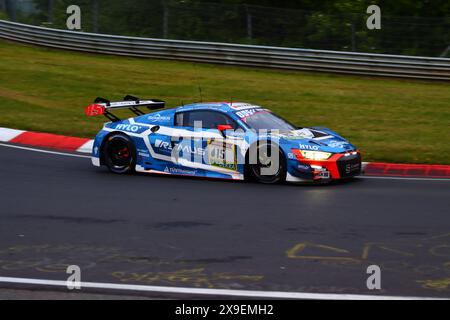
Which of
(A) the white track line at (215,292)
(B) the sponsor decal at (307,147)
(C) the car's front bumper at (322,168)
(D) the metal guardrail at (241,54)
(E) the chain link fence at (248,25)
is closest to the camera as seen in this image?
(A) the white track line at (215,292)

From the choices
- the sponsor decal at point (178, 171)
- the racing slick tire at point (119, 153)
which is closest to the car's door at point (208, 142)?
the sponsor decal at point (178, 171)

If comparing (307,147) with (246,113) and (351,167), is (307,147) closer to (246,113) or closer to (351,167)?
(351,167)

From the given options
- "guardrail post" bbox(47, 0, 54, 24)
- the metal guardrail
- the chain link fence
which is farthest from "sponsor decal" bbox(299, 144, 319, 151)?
"guardrail post" bbox(47, 0, 54, 24)

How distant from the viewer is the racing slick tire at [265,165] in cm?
1431

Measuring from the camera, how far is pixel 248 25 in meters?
27.5

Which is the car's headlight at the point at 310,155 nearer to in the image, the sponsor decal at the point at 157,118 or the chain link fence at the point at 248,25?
the sponsor decal at the point at 157,118

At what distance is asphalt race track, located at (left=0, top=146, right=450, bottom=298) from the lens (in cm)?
932

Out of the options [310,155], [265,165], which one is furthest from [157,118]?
[310,155]

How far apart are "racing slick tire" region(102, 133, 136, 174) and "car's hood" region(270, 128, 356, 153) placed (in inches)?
99.8

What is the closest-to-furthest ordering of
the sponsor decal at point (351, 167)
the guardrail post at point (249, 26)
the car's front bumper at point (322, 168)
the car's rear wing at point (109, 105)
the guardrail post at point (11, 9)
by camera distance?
the car's front bumper at point (322, 168) → the sponsor decal at point (351, 167) → the car's rear wing at point (109, 105) → the guardrail post at point (249, 26) → the guardrail post at point (11, 9)

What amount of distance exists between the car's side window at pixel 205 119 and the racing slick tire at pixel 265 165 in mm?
666

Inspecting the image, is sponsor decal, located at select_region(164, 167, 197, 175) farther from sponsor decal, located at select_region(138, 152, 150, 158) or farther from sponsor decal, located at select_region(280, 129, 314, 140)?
sponsor decal, located at select_region(280, 129, 314, 140)
